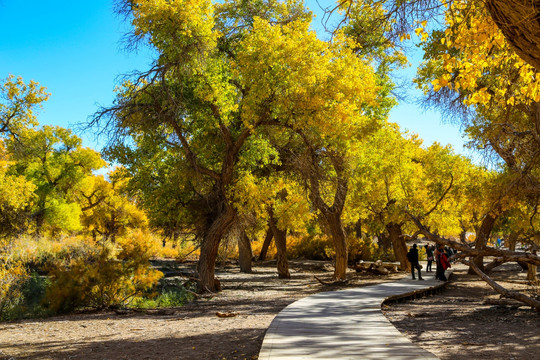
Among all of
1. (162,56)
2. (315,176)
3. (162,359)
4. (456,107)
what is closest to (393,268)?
(315,176)

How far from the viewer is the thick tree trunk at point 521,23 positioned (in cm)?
300

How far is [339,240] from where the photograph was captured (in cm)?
1909

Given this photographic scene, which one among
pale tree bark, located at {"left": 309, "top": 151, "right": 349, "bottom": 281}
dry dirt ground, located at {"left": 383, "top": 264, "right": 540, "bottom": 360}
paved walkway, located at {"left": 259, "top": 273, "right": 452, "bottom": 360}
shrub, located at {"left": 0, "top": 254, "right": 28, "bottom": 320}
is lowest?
dry dirt ground, located at {"left": 383, "top": 264, "right": 540, "bottom": 360}

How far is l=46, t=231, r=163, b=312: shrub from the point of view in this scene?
11.8 m

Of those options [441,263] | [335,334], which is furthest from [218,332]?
[441,263]

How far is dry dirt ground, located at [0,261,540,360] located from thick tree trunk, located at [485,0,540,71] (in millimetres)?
4761

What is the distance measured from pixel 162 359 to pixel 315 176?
10.0 metres

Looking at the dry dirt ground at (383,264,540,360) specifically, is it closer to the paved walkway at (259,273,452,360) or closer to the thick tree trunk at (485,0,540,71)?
the paved walkway at (259,273,452,360)

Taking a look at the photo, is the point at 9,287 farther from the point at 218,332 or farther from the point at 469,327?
the point at 469,327

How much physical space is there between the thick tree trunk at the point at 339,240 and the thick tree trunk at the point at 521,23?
620 inches

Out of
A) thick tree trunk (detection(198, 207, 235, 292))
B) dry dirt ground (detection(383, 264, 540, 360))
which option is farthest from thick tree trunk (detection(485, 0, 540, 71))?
thick tree trunk (detection(198, 207, 235, 292))

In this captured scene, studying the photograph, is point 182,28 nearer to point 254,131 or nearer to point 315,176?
point 254,131

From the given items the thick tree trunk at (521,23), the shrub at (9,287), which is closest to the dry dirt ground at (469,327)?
the thick tree trunk at (521,23)

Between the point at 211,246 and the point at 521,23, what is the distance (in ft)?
45.1
